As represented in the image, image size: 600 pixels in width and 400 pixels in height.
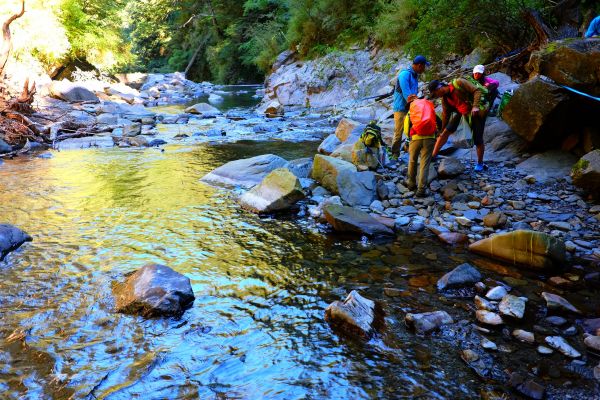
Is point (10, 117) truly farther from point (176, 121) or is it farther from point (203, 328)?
point (203, 328)

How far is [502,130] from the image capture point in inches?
308

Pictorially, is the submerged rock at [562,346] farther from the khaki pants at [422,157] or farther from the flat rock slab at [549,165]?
the flat rock slab at [549,165]

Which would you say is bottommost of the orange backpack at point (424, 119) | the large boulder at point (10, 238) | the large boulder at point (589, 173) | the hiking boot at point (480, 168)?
the large boulder at point (10, 238)

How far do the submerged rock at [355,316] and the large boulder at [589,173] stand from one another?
12.0 ft

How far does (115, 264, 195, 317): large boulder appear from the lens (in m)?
3.85

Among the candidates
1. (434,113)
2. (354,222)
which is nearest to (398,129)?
(434,113)

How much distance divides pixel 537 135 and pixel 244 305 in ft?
18.1

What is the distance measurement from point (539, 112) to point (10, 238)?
757 centimetres

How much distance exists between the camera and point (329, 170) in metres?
7.41

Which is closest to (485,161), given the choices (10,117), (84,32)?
→ (10,117)

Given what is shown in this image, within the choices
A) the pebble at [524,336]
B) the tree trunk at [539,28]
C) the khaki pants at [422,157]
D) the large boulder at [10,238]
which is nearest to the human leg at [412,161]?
the khaki pants at [422,157]

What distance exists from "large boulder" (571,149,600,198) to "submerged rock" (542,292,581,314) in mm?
2367

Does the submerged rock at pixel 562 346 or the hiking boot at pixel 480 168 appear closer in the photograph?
the submerged rock at pixel 562 346

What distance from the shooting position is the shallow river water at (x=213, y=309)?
3.02 m
